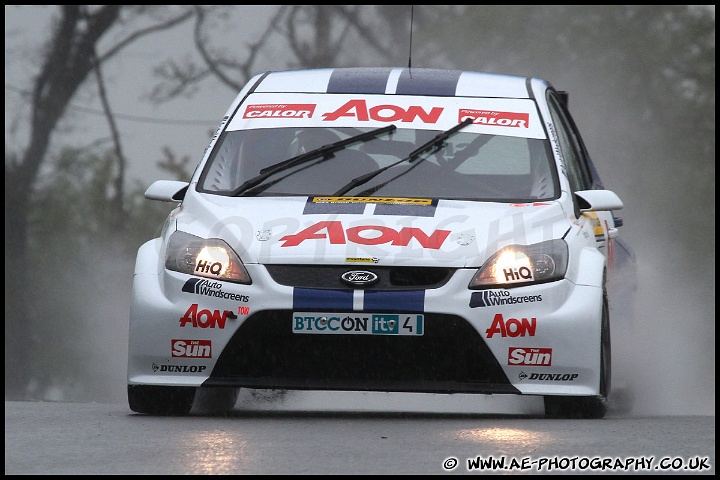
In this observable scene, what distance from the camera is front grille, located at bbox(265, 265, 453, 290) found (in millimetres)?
7473

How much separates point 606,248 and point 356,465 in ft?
12.0

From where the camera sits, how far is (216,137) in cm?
893

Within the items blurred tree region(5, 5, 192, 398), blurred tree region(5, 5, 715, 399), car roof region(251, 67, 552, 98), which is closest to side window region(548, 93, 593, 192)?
car roof region(251, 67, 552, 98)

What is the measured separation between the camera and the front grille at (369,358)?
292 inches

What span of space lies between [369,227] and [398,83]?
66.7 inches

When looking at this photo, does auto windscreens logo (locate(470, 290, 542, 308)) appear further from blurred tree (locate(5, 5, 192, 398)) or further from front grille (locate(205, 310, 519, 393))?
blurred tree (locate(5, 5, 192, 398))

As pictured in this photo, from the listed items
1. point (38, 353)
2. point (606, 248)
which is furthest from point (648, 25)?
point (606, 248)

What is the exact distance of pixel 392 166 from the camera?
846cm

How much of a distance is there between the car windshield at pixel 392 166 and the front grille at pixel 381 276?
77 centimetres

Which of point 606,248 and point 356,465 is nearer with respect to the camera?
point 356,465

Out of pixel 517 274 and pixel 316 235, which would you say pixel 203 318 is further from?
pixel 517 274

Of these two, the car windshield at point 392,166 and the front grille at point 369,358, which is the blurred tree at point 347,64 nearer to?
the car windshield at point 392,166

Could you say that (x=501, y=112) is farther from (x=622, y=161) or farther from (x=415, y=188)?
(x=622, y=161)

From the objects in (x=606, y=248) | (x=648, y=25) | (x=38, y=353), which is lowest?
(x=38, y=353)
